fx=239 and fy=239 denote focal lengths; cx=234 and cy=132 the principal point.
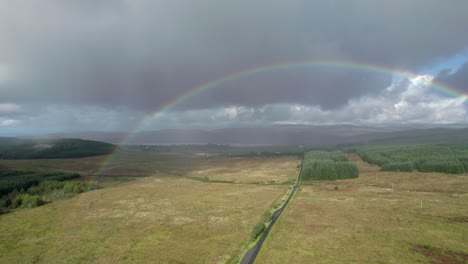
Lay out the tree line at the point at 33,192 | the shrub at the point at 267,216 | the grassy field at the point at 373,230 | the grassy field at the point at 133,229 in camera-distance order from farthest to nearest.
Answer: the tree line at the point at 33,192
the shrub at the point at 267,216
the grassy field at the point at 133,229
the grassy field at the point at 373,230

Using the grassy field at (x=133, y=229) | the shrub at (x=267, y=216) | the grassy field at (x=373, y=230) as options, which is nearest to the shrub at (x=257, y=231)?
the grassy field at (x=133, y=229)

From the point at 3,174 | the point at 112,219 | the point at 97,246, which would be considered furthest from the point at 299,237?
the point at 3,174

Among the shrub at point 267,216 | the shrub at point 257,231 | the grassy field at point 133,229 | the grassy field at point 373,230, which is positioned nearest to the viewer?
the grassy field at point 373,230

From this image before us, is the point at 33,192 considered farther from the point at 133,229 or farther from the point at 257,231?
the point at 257,231

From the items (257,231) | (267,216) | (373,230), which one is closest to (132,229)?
(257,231)

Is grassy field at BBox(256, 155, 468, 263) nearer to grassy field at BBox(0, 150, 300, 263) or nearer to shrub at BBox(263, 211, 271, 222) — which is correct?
shrub at BBox(263, 211, 271, 222)

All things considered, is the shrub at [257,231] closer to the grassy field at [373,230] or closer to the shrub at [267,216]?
the grassy field at [373,230]
